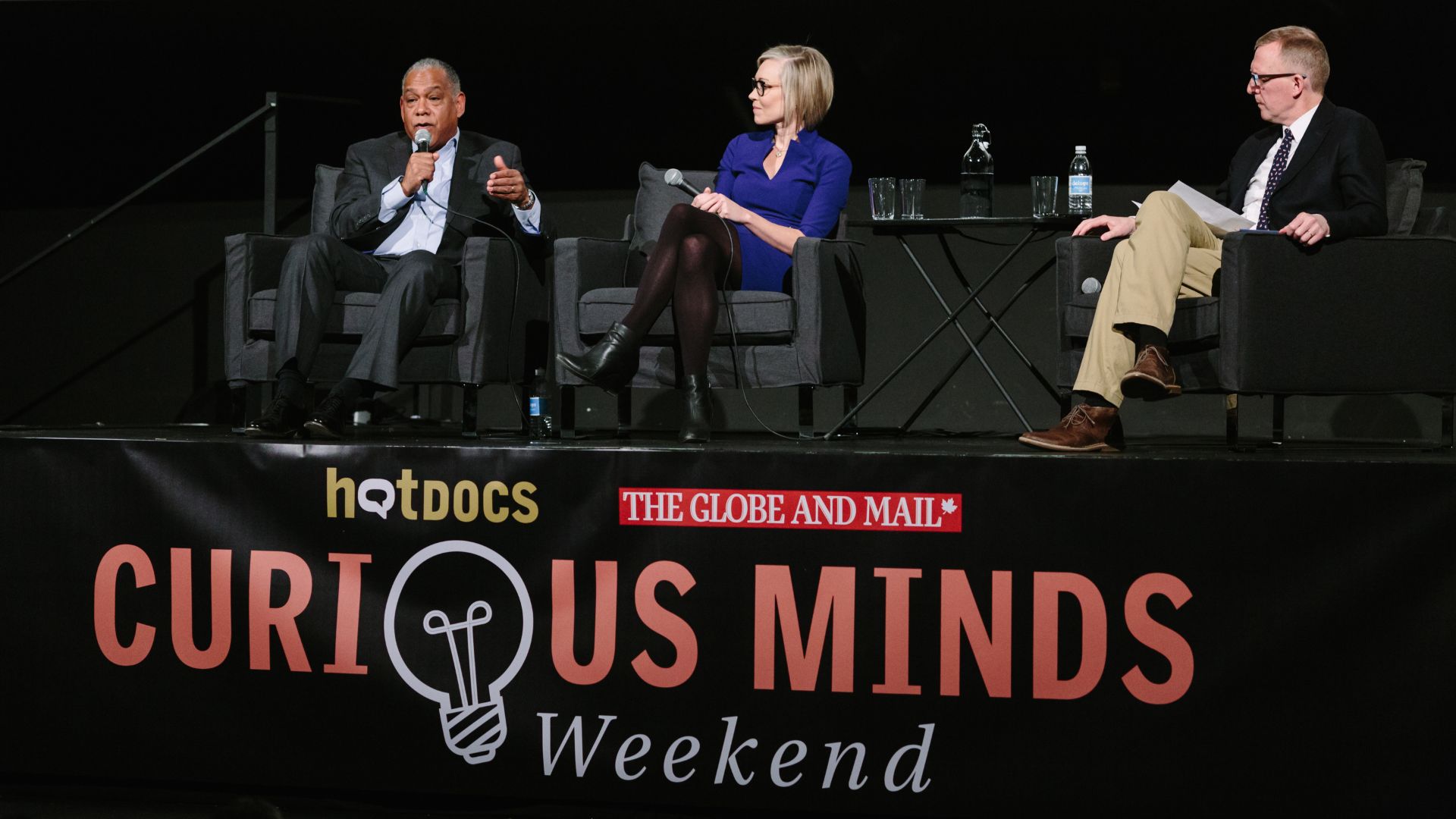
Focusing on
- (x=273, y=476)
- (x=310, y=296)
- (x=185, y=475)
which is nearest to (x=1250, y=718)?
(x=273, y=476)

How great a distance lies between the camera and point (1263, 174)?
10.9ft

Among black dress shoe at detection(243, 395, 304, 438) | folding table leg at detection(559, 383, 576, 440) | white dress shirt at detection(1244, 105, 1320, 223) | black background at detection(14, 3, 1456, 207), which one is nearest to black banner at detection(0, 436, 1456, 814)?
black dress shoe at detection(243, 395, 304, 438)

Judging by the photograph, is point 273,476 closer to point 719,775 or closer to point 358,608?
point 358,608

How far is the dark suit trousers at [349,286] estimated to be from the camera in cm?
325

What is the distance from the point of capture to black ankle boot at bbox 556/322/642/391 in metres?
3.17

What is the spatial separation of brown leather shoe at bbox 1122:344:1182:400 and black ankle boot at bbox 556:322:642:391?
1.19 m

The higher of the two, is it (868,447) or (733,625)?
(868,447)

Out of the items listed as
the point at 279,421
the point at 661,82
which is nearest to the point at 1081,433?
the point at 279,421

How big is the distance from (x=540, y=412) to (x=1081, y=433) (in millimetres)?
1374

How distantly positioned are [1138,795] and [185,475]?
6.76 feet

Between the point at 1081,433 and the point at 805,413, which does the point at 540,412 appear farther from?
the point at 1081,433

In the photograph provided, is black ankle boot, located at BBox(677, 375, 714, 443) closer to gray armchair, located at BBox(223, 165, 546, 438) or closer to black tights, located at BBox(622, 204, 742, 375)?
black tights, located at BBox(622, 204, 742, 375)

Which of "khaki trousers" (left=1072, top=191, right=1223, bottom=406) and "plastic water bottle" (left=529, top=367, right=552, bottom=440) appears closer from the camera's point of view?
"khaki trousers" (left=1072, top=191, right=1223, bottom=406)

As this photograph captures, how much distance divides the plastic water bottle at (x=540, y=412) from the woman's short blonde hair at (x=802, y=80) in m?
1.03
